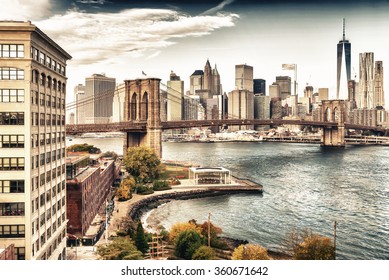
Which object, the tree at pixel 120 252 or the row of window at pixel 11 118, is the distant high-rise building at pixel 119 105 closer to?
the tree at pixel 120 252

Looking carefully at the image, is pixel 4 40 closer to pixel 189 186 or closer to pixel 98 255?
pixel 98 255

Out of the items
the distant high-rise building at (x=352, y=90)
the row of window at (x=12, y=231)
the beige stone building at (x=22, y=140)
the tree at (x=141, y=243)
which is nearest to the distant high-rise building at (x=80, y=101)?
the tree at (x=141, y=243)

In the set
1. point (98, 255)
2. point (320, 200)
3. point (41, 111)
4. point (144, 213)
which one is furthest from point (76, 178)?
point (320, 200)

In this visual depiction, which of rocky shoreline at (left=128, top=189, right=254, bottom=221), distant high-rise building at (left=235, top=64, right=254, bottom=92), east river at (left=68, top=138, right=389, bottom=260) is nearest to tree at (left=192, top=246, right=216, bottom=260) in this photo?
east river at (left=68, top=138, right=389, bottom=260)

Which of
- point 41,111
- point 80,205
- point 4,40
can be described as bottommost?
point 80,205

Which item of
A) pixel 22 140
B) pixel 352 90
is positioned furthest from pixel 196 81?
pixel 352 90
